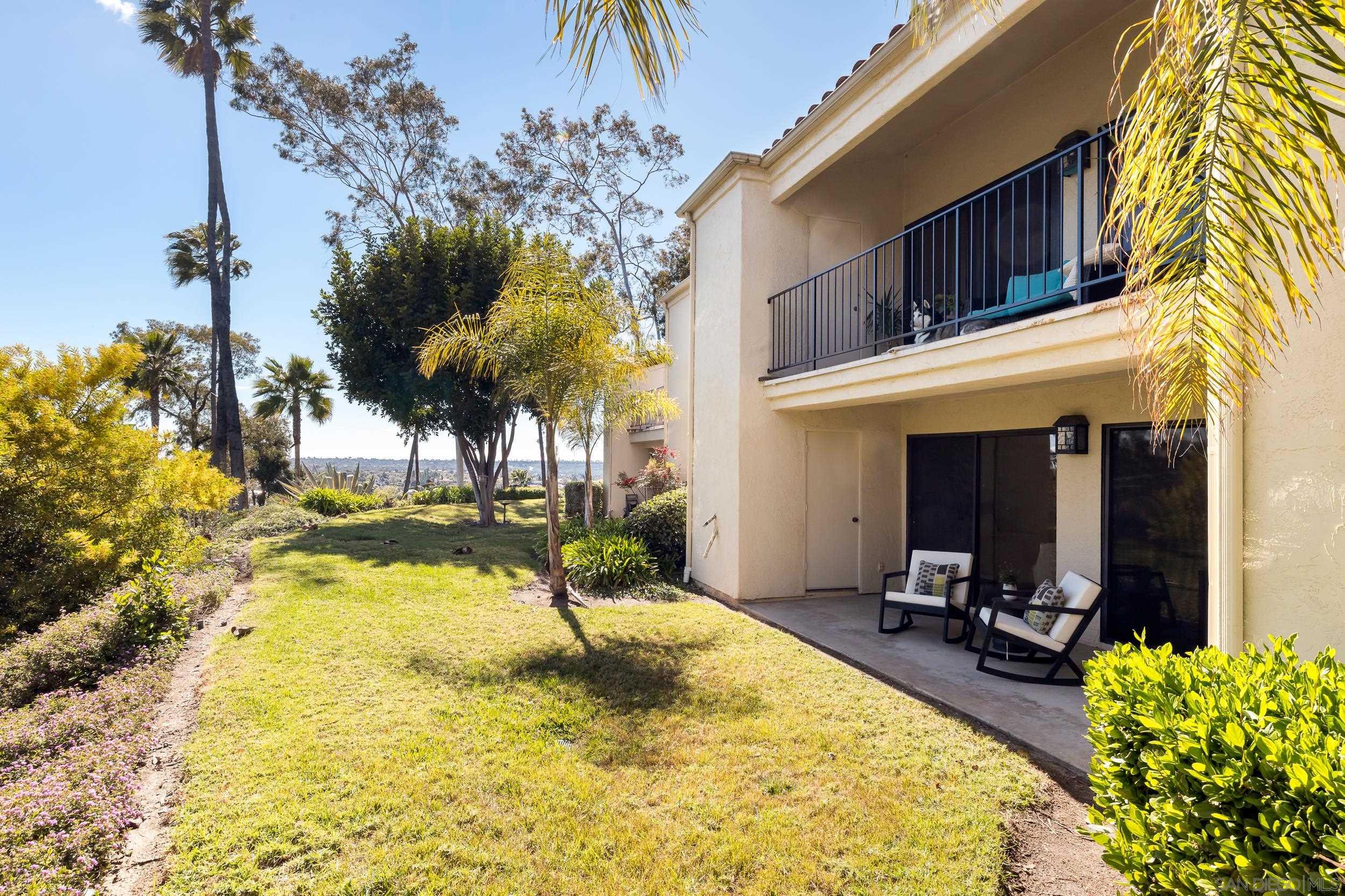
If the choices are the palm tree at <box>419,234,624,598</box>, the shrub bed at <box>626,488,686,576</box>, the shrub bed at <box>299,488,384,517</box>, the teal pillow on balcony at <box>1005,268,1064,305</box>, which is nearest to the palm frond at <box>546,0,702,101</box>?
the teal pillow on balcony at <box>1005,268,1064,305</box>

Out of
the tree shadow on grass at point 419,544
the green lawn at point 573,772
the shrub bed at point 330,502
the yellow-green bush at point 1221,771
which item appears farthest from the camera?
the shrub bed at point 330,502

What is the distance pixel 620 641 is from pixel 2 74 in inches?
632

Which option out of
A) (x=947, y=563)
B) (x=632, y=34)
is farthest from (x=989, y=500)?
(x=632, y=34)

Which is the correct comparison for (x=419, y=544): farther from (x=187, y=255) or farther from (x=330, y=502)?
(x=187, y=255)

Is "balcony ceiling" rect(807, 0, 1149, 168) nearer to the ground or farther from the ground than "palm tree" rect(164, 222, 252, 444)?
nearer to the ground

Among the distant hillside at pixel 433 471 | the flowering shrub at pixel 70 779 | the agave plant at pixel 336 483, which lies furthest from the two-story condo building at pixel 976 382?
the agave plant at pixel 336 483

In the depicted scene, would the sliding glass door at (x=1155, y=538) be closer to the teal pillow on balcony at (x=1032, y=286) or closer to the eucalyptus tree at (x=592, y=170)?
the teal pillow on balcony at (x=1032, y=286)

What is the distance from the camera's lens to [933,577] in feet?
23.2

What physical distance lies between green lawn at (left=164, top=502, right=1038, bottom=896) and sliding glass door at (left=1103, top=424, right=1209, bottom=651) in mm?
2925

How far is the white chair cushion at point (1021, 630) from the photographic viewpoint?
216 inches

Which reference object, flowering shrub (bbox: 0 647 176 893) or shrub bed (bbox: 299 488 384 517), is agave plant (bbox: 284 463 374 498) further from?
flowering shrub (bbox: 0 647 176 893)

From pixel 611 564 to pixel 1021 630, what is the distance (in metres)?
5.61

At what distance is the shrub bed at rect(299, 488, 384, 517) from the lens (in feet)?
60.5

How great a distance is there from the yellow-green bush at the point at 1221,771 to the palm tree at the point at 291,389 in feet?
95.7
